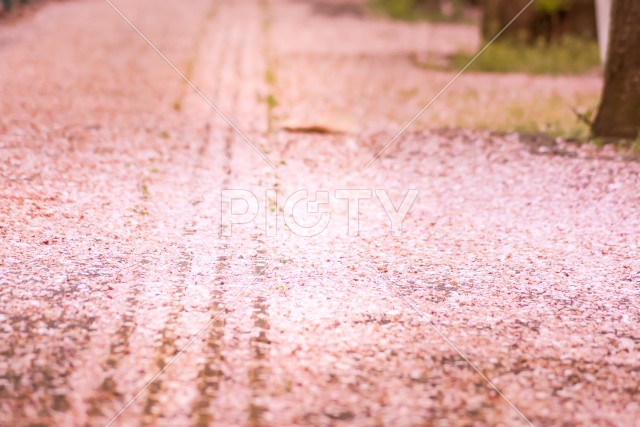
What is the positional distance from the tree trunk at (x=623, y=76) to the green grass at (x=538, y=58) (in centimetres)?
434

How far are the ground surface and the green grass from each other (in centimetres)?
191

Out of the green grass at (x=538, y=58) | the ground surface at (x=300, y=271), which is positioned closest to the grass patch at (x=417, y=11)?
the green grass at (x=538, y=58)

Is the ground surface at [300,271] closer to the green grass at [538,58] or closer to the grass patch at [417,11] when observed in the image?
the green grass at [538,58]

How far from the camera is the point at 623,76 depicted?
26.9 ft

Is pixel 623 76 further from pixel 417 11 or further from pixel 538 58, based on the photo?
pixel 417 11

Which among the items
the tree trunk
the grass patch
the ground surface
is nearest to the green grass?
the ground surface

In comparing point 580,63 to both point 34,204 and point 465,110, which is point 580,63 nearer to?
point 465,110

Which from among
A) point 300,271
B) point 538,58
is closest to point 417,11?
point 538,58

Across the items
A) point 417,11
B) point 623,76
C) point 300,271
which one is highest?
point 417,11

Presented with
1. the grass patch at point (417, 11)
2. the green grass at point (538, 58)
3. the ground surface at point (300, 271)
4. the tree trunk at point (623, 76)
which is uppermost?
the grass patch at point (417, 11)

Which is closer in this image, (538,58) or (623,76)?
(623,76)

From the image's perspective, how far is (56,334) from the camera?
431cm

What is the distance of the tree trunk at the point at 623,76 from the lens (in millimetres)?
8094

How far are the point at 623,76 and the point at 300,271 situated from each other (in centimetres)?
445
